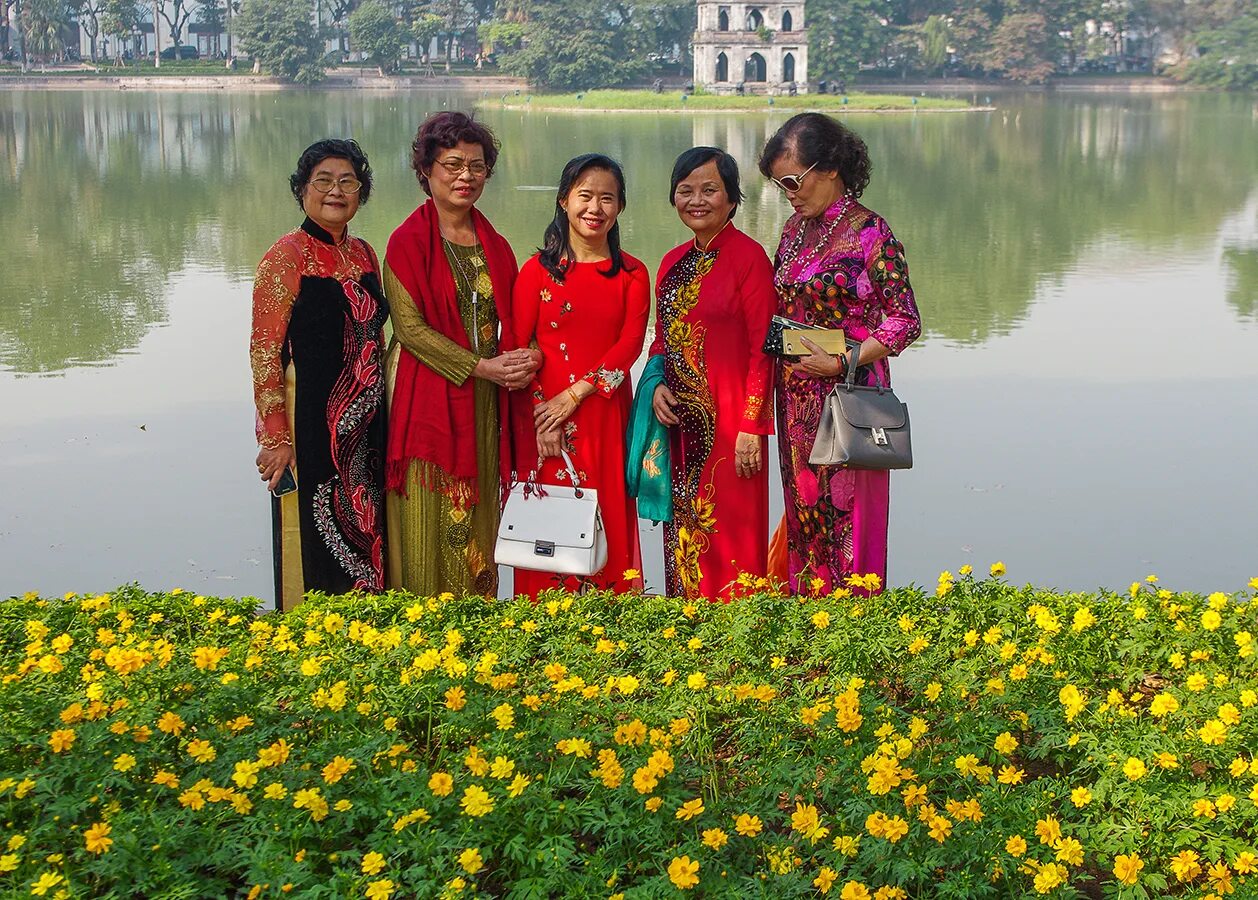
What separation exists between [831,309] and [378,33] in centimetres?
3905

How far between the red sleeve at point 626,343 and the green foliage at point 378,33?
38449 mm

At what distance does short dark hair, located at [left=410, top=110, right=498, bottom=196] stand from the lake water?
1.38 m

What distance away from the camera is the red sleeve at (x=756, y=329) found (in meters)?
2.97

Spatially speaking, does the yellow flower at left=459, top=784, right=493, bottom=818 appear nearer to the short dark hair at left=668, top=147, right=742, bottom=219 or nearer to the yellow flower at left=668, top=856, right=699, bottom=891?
the yellow flower at left=668, top=856, right=699, bottom=891

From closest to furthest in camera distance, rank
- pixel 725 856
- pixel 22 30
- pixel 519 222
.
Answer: pixel 725 856 < pixel 519 222 < pixel 22 30

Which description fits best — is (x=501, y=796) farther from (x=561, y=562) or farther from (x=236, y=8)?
(x=236, y=8)

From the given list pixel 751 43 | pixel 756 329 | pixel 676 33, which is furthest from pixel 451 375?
pixel 676 33

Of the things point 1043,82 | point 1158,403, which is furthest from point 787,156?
point 1043,82

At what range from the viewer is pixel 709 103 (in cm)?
3300

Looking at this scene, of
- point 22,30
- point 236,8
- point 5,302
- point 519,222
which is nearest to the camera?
point 5,302

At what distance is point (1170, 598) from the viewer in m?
2.60

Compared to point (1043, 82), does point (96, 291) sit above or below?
below

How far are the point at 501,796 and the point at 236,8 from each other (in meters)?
44.5

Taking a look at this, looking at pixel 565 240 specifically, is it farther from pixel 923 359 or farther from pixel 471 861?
pixel 923 359
